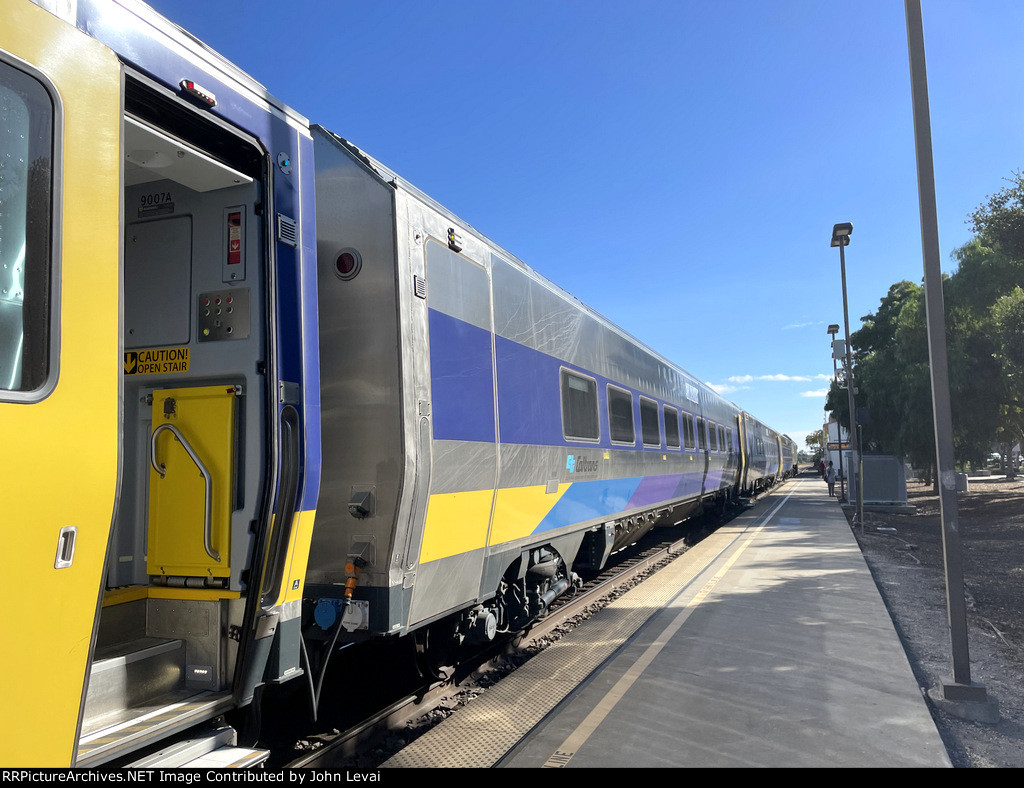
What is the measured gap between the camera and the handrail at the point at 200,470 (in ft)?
11.2

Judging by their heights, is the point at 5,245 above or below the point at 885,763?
above

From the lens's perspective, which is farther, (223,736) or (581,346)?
(581,346)

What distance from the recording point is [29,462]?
213cm

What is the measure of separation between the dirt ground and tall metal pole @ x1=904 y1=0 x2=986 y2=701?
28 centimetres

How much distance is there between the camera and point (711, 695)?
5.00m

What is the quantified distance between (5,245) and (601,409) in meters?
6.48

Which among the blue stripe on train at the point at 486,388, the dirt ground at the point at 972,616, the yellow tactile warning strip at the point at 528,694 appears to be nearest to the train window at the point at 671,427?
the yellow tactile warning strip at the point at 528,694

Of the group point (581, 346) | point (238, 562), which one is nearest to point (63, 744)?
point (238, 562)

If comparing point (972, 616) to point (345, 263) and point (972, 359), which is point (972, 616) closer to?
point (345, 263)

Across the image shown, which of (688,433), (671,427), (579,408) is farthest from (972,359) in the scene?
(579,408)

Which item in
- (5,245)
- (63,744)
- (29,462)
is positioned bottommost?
(63,744)
